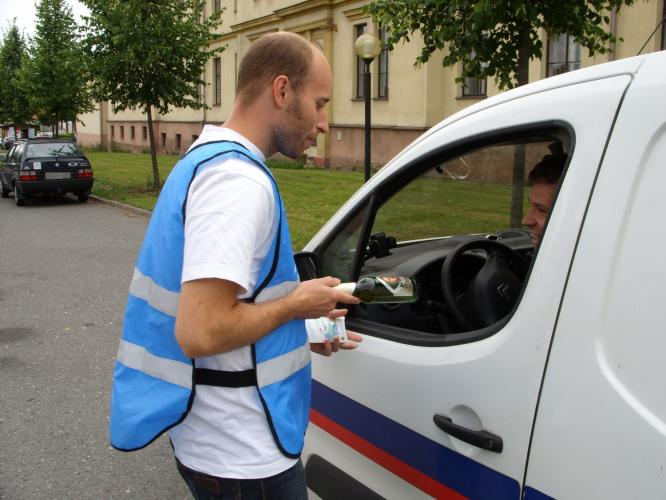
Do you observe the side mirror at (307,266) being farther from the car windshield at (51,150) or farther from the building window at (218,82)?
the building window at (218,82)

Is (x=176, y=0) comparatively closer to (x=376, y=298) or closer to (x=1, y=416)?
(x=1, y=416)

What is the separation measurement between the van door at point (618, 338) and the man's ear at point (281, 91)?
76 cm

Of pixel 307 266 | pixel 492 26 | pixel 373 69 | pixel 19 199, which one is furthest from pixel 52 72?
pixel 307 266

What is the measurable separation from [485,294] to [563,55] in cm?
1703

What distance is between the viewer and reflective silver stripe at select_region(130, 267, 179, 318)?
5.15 feet

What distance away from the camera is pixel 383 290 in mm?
2041

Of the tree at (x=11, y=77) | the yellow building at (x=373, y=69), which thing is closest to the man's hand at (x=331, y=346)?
the yellow building at (x=373, y=69)

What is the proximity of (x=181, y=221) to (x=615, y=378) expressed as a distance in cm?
99

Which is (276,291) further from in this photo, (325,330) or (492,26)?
(492,26)

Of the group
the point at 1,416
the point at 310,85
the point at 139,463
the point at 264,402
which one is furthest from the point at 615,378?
the point at 1,416

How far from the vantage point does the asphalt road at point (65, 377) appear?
369cm

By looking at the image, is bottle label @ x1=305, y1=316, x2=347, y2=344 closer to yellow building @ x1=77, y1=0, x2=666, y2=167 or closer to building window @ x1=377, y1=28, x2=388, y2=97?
yellow building @ x1=77, y1=0, x2=666, y2=167

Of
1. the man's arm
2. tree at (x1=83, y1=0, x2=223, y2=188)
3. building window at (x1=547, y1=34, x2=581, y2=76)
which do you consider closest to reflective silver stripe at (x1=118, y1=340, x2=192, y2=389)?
the man's arm

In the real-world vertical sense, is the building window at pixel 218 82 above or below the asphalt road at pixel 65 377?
above
